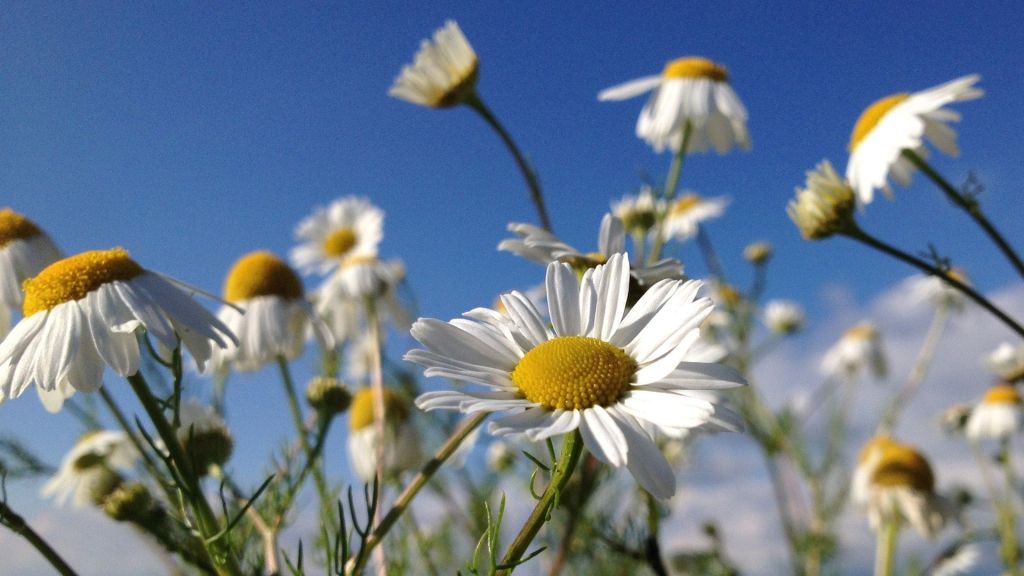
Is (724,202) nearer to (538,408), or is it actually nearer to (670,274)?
(670,274)

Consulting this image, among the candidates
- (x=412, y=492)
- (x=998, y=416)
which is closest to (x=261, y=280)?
(x=412, y=492)

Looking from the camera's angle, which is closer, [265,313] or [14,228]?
[14,228]

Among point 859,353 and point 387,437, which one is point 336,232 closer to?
point 387,437

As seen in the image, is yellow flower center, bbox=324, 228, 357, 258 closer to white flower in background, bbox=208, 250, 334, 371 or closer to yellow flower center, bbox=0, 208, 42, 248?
white flower in background, bbox=208, 250, 334, 371

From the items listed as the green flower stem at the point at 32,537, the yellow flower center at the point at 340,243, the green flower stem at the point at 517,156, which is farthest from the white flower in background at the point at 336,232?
the green flower stem at the point at 32,537

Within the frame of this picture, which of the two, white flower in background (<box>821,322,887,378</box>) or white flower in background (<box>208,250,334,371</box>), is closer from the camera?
white flower in background (<box>208,250,334,371</box>)

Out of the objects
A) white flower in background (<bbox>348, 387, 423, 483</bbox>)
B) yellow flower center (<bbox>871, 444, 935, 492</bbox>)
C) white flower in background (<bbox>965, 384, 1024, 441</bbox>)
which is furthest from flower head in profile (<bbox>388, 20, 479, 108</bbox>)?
white flower in background (<bbox>965, 384, 1024, 441</bbox>)
